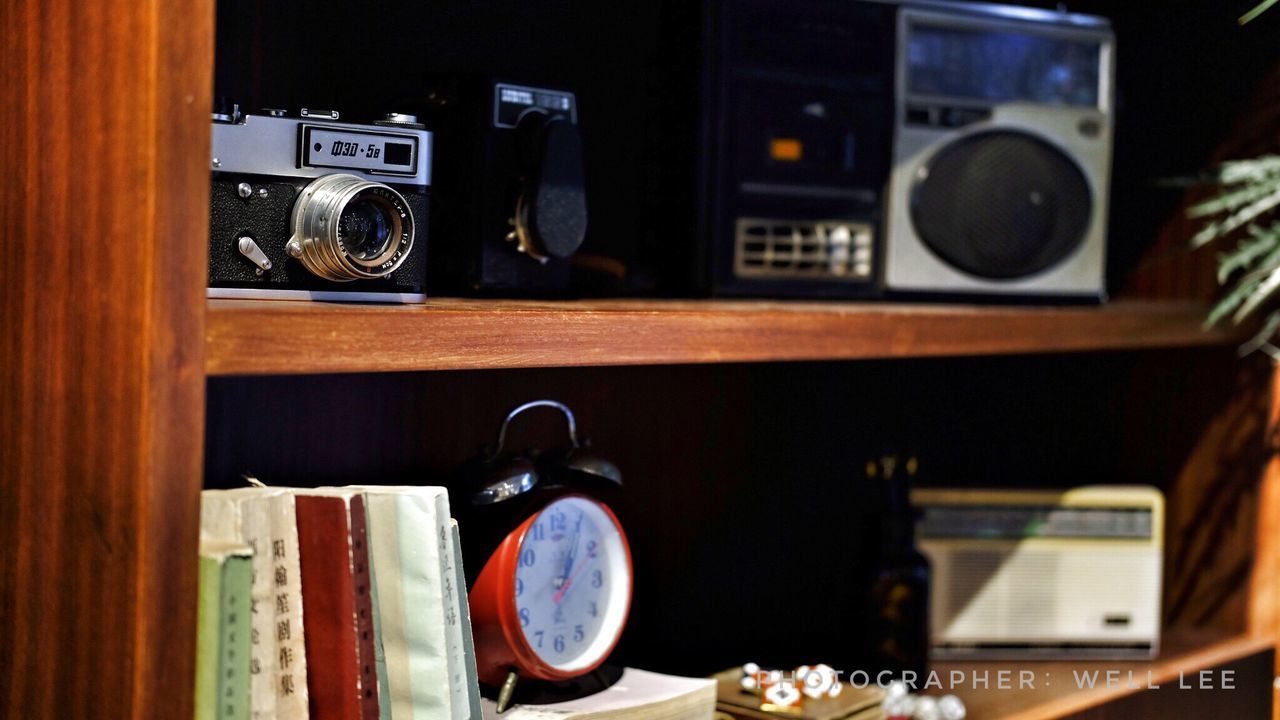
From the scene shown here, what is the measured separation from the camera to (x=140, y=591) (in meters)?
0.69

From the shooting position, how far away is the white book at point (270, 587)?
0.81 metres

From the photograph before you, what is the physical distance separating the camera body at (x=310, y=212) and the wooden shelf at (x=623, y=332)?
0.12ft

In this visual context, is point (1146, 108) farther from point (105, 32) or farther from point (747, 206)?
point (105, 32)

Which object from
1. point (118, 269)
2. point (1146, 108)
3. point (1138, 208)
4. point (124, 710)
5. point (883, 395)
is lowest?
point (124, 710)

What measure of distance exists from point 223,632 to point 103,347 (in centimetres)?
18

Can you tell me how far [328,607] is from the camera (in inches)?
32.9

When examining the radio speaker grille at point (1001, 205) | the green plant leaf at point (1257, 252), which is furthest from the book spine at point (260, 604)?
the green plant leaf at point (1257, 252)

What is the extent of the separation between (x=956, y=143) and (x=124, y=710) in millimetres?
921

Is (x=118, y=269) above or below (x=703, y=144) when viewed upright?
below

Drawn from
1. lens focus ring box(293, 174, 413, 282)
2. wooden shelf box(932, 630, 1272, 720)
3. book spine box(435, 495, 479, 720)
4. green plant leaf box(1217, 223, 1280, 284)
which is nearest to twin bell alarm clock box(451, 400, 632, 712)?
book spine box(435, 495, 479, 720)

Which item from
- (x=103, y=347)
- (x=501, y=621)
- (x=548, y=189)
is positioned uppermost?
(x=548, y=189)

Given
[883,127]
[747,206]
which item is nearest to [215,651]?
[747,206]

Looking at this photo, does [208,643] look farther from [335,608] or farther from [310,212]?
[310,212]

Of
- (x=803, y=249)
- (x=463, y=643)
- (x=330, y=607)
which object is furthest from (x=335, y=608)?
(x=803, y=249)
